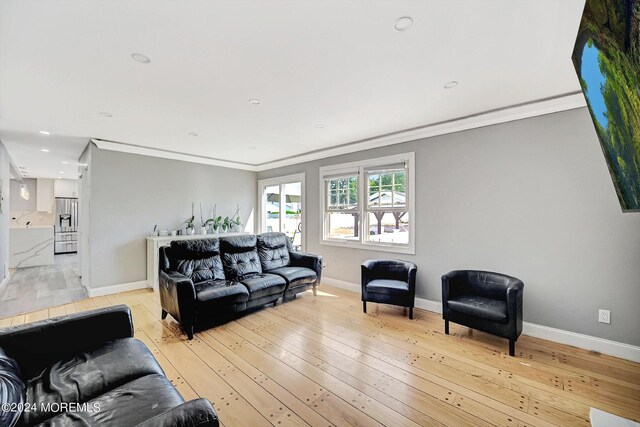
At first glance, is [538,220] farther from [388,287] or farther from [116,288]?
[116,288]

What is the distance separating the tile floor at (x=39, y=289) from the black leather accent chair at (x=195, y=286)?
2.21m

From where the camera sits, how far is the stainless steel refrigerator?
9.12m

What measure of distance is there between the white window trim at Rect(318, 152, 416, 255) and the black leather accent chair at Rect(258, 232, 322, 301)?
0.73 meters

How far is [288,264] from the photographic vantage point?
4781mm

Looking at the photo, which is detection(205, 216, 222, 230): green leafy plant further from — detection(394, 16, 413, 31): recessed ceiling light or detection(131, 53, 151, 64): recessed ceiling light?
detection(394, 16, 413, 31): recessed ceiling light

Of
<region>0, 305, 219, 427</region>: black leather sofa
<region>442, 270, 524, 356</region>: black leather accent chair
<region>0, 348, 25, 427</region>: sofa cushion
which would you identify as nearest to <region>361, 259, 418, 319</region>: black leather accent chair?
<region>442, 270, 524, 356</region>: black leather accent chair

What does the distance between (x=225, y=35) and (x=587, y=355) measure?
4.32 meters

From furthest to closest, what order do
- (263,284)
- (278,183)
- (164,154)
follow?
(278,183), (164,154), (263,284)

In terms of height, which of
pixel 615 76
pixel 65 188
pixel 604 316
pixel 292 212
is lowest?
pixel 604 316

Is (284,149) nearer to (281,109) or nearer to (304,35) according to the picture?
(281,109)

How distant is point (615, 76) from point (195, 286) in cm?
395

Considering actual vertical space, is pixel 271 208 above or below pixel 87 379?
above

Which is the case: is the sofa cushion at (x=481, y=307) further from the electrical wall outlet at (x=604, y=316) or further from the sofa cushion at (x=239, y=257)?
the sofa cushion at (x=239, y=257)

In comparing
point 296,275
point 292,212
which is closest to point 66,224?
point 292,212
